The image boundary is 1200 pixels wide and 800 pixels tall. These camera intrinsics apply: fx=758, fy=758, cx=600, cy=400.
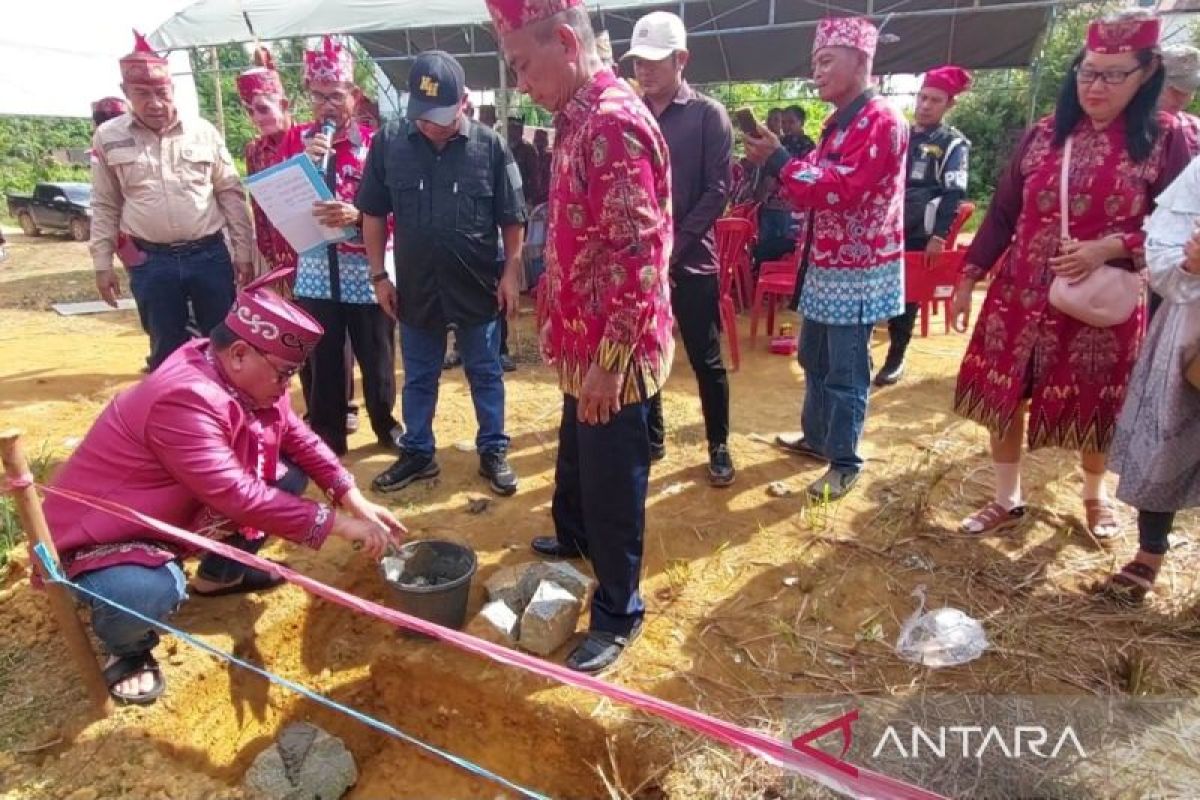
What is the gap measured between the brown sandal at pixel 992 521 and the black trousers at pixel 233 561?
2654mm

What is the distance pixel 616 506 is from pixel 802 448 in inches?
79.8

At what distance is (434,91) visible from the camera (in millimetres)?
2998

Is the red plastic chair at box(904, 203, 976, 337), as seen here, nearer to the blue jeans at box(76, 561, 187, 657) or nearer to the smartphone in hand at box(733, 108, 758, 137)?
the smartphone in hand at box(733, 108, 758, 137)

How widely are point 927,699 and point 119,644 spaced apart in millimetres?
2388

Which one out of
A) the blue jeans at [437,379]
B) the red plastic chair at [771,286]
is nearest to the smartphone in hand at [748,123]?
the blue jeans at [437,379]

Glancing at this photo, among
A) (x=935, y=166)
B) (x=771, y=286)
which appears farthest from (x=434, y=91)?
(x=771, y=286)

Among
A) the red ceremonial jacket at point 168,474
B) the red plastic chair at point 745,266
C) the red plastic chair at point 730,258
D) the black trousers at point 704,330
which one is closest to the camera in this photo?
the red ceremonial jacket at point 168,474

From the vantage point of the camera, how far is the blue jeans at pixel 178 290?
12.4 ft

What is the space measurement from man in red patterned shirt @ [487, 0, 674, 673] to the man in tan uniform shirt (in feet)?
7.77

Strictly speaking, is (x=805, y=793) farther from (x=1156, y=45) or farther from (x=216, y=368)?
(x=1156, y=45)

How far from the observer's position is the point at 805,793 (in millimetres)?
1966

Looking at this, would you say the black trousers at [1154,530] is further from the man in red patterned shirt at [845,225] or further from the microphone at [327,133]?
the microphone at [327,133]

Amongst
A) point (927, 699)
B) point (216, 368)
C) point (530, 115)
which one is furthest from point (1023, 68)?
point (216, 368)

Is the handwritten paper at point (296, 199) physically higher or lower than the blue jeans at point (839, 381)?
higher
